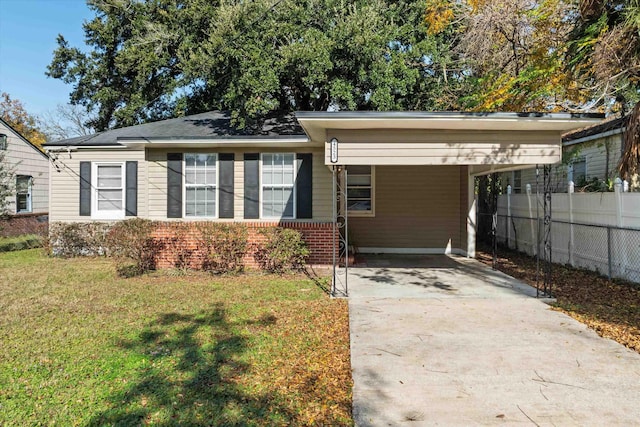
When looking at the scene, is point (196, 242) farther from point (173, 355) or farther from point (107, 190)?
point (173, 355)

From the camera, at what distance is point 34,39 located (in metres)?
19.0

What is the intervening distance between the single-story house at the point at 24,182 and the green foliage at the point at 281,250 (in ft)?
38.3

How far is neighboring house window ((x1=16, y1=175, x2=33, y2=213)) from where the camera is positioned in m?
16.8

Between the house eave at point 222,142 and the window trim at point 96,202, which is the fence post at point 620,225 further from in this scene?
the window trim at point 96,202

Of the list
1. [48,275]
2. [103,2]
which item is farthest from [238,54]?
[103,2]

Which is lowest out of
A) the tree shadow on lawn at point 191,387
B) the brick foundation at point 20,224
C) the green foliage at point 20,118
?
the tree shadow on lawn at point 191,387

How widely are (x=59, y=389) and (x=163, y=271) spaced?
5618mm

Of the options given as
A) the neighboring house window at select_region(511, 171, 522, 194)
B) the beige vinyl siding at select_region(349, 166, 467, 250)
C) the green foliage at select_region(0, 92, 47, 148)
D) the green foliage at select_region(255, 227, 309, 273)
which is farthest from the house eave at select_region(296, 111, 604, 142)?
the green foliage at select_region(0, 92, 47, 148)

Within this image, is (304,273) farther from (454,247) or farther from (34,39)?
(34,39)

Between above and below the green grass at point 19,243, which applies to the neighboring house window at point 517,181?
above

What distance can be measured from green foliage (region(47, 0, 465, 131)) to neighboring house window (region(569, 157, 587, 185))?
14.6ft

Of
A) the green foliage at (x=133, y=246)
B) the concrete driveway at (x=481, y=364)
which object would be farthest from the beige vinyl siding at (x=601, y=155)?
the green foliage at (x=133, y=246)

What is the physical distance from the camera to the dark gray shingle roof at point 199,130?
1026 centimetres

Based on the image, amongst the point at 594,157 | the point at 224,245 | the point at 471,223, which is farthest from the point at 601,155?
the point at 224,245
